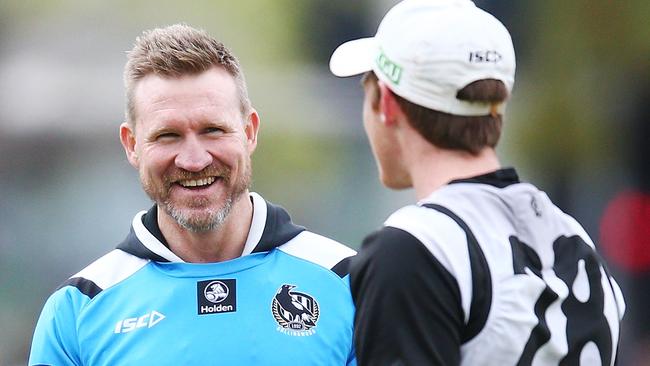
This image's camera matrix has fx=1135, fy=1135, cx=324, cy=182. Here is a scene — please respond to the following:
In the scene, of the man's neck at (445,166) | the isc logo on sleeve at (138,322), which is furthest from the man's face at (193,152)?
the man's neck at (445,166)

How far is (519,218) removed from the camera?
7.66 ft

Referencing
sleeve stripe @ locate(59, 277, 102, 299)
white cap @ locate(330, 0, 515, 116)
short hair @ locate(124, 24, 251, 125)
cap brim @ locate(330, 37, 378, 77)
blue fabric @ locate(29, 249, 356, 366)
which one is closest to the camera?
white cap @ locate(330, 0, 515, 116)

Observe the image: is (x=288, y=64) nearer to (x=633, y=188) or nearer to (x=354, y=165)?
(x=354, y=165)

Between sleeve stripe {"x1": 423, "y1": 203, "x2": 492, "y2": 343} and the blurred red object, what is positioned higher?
sleeve stripe {"x1": 423, "y1": 203, "x2": 492, "y2": 343}

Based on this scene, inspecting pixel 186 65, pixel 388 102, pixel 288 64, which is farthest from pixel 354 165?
pixel 388 102

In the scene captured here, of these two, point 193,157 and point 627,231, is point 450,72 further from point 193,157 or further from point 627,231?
point 627,231

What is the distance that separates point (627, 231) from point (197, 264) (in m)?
4.25

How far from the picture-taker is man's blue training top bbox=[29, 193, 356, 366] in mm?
3250

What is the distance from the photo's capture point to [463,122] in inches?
90.7

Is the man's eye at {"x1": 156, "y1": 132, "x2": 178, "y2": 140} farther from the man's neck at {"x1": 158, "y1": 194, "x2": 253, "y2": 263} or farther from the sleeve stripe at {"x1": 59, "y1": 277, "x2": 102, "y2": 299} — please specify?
the sleeve stripe at {"x1": 59, "y1": 277, "x2": 102, "y2": 299}

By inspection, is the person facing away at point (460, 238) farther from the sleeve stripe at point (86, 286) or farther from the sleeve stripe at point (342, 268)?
the sleeve stripe at point (86, 286)

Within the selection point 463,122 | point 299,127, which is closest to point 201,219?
point 463,122

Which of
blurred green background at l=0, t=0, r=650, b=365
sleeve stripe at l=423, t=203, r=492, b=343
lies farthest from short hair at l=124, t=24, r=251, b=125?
blurred green background at l=0, t=0, r=650, b=365

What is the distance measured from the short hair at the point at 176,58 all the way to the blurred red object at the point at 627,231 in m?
3.94
